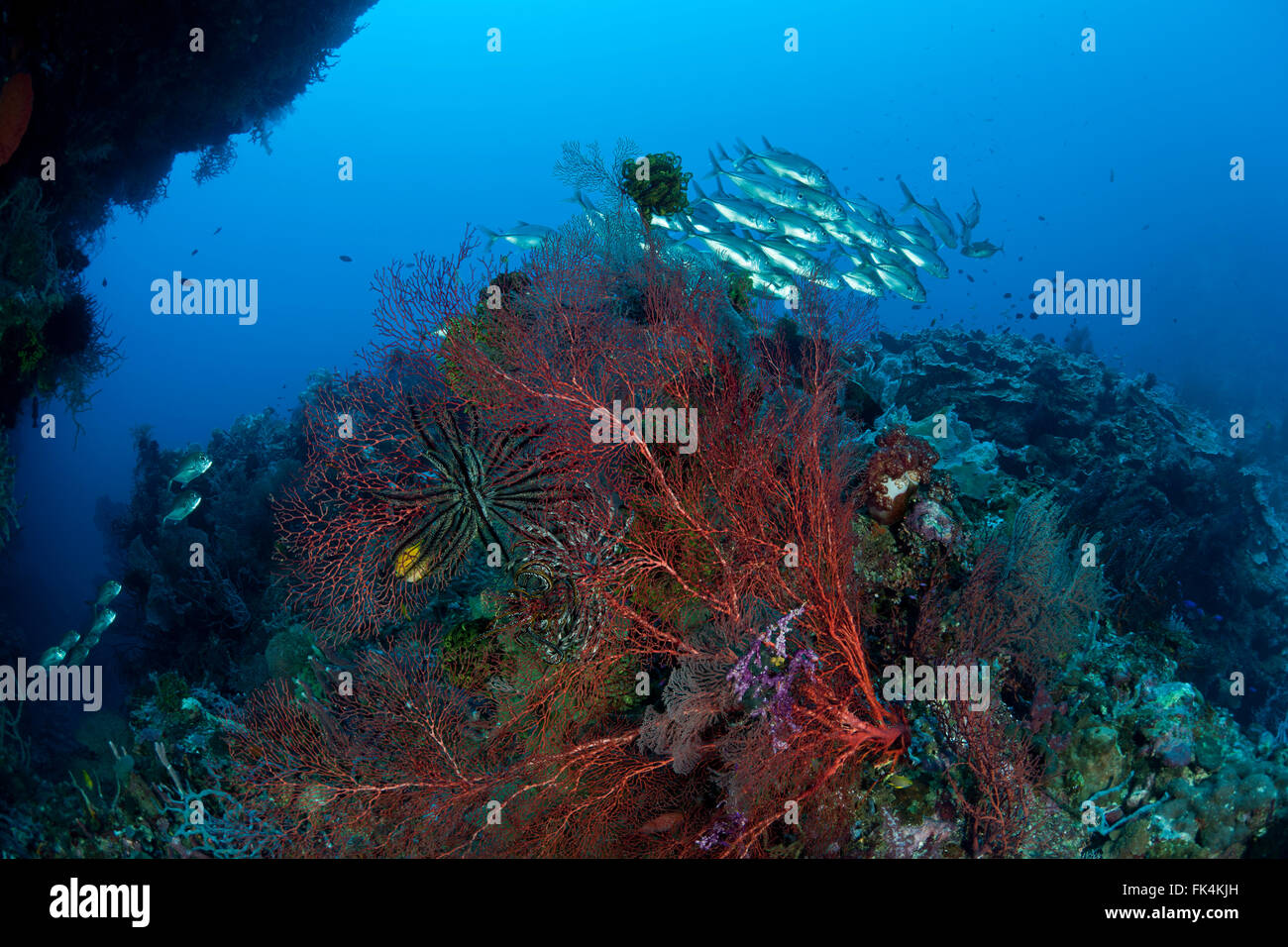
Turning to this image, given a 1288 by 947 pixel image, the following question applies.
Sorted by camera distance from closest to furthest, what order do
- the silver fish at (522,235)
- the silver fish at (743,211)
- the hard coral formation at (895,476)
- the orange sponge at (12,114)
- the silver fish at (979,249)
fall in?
the hard coral formation at (895,476) < the orange sponge at (12,114) < the silver fish at (743,211) < the silver fish at (522,235) < the silver fish at (979,249)

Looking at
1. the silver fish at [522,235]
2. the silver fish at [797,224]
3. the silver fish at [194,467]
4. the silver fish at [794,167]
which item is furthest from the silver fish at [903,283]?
the silver fish at [194,467]

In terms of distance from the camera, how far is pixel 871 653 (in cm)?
450

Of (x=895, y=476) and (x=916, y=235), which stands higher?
(x=916, y=235)

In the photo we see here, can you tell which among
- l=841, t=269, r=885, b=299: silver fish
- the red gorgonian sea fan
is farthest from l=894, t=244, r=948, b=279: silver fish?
the red gorgonian sea fan

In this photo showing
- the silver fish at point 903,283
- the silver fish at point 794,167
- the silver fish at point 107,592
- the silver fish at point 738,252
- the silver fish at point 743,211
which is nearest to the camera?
the silver fish at point 738,252

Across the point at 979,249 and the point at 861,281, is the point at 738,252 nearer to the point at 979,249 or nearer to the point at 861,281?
the point at 861,281

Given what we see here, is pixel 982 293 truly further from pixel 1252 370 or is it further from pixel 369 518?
pixel 369 518

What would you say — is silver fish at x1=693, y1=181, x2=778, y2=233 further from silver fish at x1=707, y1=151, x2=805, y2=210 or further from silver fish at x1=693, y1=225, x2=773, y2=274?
silver fish at x1=693, y1=225, x2=773, y2=274

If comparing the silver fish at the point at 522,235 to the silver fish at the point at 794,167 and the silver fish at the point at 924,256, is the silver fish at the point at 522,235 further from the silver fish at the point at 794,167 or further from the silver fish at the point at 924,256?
the silver fish at the point at 924,256

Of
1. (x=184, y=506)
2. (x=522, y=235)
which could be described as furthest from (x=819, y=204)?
(x=184, y=506)

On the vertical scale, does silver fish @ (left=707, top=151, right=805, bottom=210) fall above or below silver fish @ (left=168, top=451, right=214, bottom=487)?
above

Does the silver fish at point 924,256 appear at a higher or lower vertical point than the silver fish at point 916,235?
lower

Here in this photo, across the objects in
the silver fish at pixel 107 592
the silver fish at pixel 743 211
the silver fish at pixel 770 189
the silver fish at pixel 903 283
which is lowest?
the silver fish at pixel 107 592

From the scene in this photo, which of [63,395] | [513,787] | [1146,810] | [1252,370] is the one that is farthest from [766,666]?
[1252,370]
